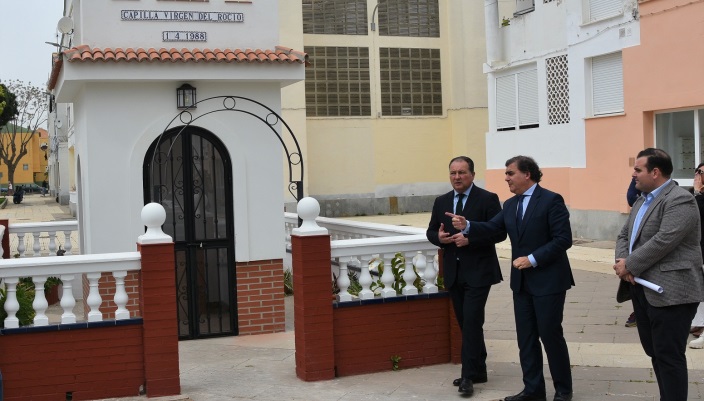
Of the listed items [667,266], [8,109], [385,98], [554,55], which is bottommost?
[667,266]

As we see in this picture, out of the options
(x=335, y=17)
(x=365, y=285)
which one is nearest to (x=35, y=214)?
(x=335, y=17)

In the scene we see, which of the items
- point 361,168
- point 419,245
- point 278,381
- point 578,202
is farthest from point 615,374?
point 361,168

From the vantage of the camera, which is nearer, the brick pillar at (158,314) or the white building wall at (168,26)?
the brick pillar at (158,314)

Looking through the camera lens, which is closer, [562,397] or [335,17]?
[562,397]

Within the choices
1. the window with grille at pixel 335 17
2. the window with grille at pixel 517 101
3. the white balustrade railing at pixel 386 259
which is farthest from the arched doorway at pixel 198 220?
the window with grille at pixel 335 17

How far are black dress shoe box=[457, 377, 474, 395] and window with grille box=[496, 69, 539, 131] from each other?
15.6 meters

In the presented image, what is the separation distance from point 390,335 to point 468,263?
3.85 ft

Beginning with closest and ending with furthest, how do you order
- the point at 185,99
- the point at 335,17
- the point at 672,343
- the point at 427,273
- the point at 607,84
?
the point at 672,343 → the point at 427,273 → the point at 185,99 → the point at 607,84 → the point at 335,17

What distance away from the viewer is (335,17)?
32.2 meters

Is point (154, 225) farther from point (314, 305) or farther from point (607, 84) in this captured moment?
point (607, 84)

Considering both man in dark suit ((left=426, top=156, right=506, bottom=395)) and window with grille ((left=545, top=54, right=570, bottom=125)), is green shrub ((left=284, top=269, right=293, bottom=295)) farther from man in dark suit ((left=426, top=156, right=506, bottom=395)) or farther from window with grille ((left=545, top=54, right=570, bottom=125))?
window with grille ((left=545, top=54, right=570, bottom=125))

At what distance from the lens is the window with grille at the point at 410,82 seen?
33.0 meters

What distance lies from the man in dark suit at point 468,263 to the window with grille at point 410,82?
25889 mm

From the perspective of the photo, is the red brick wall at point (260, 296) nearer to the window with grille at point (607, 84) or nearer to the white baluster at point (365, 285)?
the white baluster at point (365, 285)
